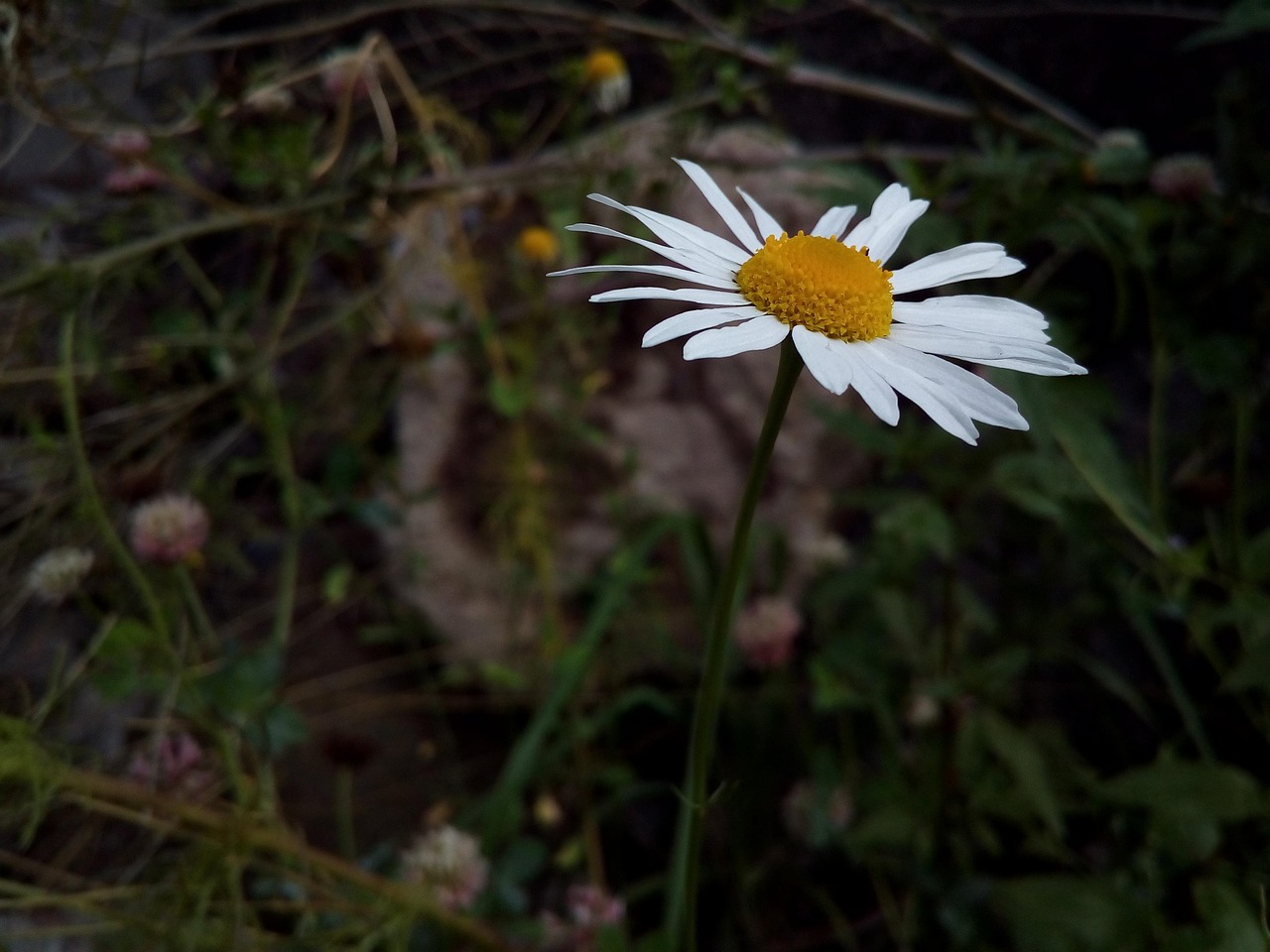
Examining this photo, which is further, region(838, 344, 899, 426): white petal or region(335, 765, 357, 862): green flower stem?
region(335, 765, 357, 862): green flower stem

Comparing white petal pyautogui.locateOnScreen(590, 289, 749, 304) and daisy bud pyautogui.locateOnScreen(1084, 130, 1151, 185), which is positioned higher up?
white petal pyautogui.locateOnScreen(590, 289, 749, 304)

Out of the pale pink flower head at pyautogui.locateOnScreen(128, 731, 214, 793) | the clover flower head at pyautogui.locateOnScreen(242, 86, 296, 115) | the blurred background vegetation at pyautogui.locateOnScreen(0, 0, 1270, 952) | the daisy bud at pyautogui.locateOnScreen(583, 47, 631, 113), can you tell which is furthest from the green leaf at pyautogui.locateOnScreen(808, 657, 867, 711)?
the clover flower head at pyautogui.locateOnScreen(242, 86, 296, 115)

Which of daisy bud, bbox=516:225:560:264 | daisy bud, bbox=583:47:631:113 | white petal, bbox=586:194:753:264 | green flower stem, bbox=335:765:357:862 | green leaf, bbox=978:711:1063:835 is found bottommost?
green flower stem, bbox=335:765:357:862

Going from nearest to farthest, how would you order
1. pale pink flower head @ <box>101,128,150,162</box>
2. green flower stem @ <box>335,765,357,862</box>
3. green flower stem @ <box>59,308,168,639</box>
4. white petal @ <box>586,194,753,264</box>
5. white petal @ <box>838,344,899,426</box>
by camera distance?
white petal @ <box>838,344,899,426</box> < white petal @ <box>586,194,753,264</box> < green flower stem @ <box>59,308,168,639</box> < green flower stem @ <box>335,765,357,862</box> < pale pink flower head @ <box>101,128,150,162</box>

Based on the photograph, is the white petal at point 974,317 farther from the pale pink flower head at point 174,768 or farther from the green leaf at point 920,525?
the pale pink flower head at point 174,768

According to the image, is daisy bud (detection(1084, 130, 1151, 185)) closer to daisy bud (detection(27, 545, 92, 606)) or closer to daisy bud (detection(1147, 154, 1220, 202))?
daisy bud (detection(1147, 154, 1220, 202))

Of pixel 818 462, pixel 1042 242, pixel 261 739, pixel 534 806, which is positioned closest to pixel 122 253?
pixel 261 739

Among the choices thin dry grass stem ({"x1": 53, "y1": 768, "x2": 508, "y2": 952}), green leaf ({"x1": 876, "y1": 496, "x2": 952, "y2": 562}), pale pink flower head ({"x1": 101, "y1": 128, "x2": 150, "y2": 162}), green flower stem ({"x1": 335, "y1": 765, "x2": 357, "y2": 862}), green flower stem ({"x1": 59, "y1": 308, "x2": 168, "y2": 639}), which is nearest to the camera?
thin dry grass stem ({"x1": 53, "y1": 768, "x2": 508, "y2": 952})

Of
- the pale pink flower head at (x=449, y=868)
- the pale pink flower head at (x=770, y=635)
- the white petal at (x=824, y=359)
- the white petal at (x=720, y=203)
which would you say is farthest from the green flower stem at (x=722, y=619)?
the pale pink flower head at (x=770, y=635)
